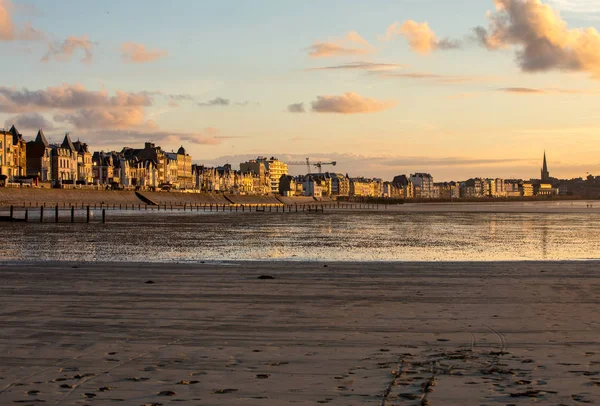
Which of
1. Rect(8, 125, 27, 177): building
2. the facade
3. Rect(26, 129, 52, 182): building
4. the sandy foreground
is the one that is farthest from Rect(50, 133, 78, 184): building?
the sandy foreground

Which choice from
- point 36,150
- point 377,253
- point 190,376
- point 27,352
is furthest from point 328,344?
point 36,150

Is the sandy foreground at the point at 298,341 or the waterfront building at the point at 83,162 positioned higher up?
the waterfront building at the point at 83,162

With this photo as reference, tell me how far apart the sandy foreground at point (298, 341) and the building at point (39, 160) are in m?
142

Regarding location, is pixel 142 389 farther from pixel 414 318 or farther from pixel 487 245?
pixel 487 245

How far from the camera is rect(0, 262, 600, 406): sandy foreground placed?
702 centimetres

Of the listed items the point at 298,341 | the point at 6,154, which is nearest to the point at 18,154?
the point at 6,154

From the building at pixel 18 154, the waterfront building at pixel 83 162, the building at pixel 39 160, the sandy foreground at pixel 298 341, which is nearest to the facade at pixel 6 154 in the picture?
the building at pixel 18 154

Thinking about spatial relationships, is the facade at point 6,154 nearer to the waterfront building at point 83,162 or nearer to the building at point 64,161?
the building at point 64,161

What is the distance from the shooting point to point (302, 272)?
19484 mm

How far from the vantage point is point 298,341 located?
959cm

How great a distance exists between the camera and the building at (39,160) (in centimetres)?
15062

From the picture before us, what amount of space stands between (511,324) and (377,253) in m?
17.0

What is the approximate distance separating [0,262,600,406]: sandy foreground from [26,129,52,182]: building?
141716 millimetres

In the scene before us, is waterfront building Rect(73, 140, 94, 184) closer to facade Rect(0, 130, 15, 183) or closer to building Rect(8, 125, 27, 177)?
building Rect(8, 125, 27, 177)
